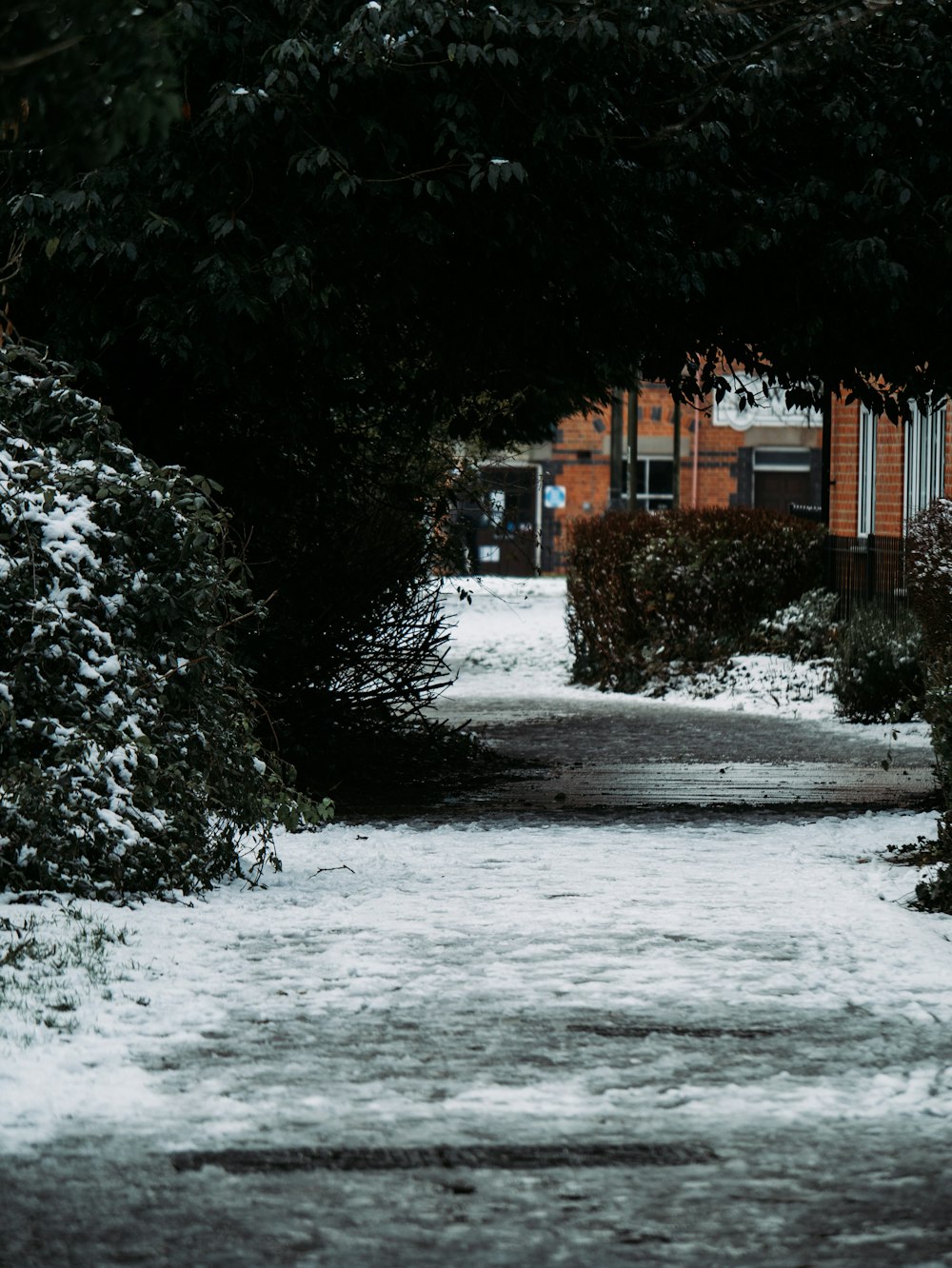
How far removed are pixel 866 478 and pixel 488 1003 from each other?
15.6m

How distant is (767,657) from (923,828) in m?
8.48

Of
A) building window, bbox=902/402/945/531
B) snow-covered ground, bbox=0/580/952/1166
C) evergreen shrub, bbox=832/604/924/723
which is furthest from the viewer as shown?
building window, bbox=902/402/945/531

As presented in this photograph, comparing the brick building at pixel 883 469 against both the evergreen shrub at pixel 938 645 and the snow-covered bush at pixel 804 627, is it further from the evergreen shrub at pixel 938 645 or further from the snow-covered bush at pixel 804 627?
the evergreen shrub at pixel 938 645

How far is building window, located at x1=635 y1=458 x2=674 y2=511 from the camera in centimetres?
4812

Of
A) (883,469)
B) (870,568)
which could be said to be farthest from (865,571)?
(883,469)

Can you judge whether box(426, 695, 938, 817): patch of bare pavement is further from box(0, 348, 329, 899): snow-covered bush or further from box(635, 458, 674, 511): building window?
box(635, 458, 674, 511): building window

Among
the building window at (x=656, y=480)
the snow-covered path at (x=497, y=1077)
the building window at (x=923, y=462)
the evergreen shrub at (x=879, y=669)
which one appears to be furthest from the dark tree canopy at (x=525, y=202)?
the building window at (x=656, y=480)

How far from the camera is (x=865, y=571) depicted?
730 inches

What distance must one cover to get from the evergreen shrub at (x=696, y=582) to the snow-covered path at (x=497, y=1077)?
10593mm

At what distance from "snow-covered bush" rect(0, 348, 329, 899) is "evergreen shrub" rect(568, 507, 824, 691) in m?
10.7

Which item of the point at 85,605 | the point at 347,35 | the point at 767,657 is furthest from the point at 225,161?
the point at 767,657

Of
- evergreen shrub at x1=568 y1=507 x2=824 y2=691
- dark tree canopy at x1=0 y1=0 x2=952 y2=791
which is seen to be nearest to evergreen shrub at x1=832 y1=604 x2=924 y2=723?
evergreen shrub at x1=568 y1=507 x2=824 y2=691

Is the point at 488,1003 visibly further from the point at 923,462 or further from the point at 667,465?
the point at 667,465

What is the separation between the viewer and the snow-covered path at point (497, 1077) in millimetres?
4098
